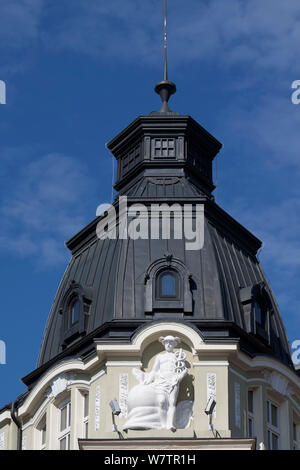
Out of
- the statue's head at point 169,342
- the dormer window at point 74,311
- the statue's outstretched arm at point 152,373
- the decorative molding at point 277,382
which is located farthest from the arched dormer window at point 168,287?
the decorative molding at point 277,382

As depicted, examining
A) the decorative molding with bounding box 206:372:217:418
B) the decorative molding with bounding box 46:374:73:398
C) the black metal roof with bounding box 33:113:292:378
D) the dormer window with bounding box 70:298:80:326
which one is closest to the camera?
the decorative molding with bounding box 206:372:217:418

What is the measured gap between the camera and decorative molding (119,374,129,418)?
203 ft

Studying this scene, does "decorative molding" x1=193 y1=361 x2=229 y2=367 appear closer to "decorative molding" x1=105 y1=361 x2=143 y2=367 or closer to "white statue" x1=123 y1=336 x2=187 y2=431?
"white statue" x1=123 y1=336 x2=187 y2=431

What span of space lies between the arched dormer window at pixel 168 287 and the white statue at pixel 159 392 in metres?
1.40

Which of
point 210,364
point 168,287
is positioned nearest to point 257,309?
point 168,287

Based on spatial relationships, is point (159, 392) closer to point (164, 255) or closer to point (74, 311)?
point (164, 255)

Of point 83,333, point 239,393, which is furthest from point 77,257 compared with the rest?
point 239,393

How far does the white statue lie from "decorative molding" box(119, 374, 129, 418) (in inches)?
9.5

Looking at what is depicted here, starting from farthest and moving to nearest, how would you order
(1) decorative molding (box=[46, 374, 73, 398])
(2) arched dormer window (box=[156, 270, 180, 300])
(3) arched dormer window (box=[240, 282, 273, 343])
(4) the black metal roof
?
(3) arched dormer window (box=[240, 282, 273, 343]) < (1) decorative molding (box=[46, 374, 73, 398]) < (2) arched dormer window (box=[156, 270, 180, 300]) < (4) the black metal roof

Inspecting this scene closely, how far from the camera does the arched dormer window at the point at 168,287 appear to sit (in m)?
63.8

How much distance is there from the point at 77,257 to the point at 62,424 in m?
6.92

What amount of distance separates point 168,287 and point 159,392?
4235 millimetres

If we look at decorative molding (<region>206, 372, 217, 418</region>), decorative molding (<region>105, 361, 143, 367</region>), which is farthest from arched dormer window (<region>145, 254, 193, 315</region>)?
decorative molding (<region>206, 372, 217, 418</region>)

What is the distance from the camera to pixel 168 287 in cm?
6431
